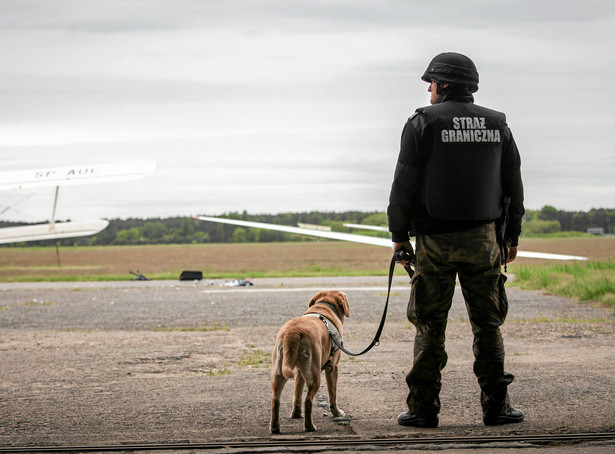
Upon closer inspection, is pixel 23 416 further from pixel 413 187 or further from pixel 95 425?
pixel 413 187

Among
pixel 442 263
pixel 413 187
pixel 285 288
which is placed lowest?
pixel 285 288

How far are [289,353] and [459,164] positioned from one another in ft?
5.16

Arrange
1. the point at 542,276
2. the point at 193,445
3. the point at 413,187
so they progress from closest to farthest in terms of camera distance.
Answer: the point at 193,445 → the point at 413,187 → the point at 542,276

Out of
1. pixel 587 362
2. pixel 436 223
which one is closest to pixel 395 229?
pixel 436 223

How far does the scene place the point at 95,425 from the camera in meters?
4.86

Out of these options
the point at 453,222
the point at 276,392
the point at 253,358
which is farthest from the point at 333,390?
the point at 253,358

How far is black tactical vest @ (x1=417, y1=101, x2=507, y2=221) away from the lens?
15.4ft

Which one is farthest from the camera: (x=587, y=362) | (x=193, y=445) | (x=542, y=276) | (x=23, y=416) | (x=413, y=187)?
(x=542, y=276)

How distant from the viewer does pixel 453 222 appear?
15.6 feet

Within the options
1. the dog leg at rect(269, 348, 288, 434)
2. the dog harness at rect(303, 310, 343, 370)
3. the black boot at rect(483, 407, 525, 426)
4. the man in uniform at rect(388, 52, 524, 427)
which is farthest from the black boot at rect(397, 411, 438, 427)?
the dog leg at rect(269, 348, 288, 434)

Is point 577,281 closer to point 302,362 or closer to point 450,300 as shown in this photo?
point 450,300

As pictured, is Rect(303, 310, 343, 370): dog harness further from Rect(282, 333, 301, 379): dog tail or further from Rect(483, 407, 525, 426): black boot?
Rect(483, 407, 525, 426): black boot

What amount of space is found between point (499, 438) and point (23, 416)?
317cm

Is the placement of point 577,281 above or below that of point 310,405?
above
